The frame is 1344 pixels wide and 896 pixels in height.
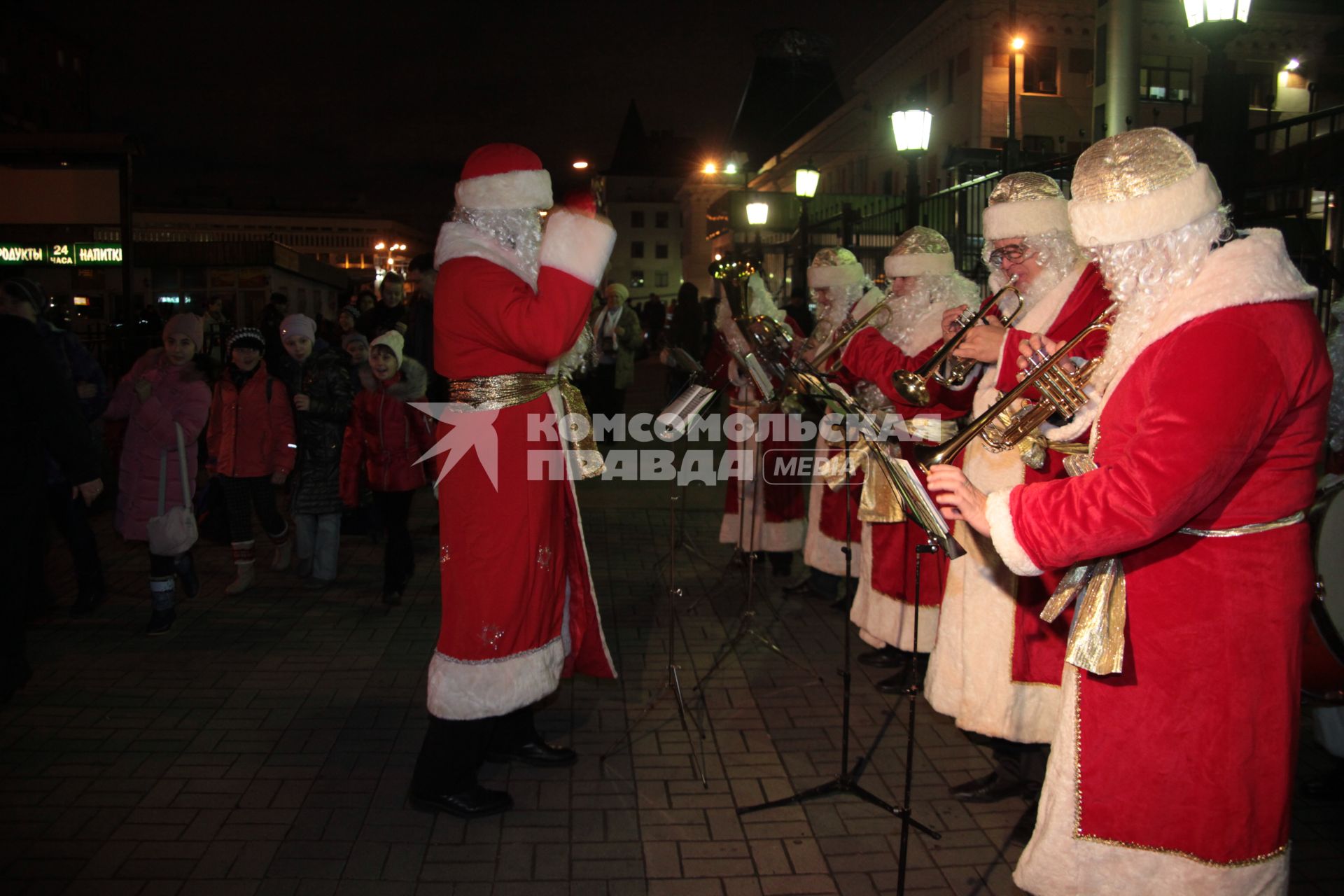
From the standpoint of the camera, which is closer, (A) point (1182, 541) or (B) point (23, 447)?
(A) point (1182, 541)

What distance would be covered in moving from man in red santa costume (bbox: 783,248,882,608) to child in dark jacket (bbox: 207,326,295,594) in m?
3.68

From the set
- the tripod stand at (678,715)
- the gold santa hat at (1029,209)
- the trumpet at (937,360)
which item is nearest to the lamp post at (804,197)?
the tripod stand at (678,715)

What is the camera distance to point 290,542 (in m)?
7.69

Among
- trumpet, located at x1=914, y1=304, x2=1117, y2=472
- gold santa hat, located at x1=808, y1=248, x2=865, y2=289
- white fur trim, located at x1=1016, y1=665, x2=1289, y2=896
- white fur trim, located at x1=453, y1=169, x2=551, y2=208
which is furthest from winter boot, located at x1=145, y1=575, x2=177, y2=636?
white fur trim, located at x1=1016, y1=665, x2=1289, y2=896

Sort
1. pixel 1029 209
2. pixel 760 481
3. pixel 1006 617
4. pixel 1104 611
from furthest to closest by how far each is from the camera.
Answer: pixel 760 481
pixel 1029 209
pixel 1006 617
pixel 1104 611

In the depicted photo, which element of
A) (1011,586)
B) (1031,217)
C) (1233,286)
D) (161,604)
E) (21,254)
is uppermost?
(21,254)

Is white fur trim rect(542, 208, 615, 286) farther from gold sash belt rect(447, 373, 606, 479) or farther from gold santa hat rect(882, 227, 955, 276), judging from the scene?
gold santa hat rect(882, 227, 955, 276)

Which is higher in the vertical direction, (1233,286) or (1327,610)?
(1233,286)

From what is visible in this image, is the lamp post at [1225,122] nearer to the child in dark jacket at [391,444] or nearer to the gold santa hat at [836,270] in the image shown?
the gold santa hat at [836,270]

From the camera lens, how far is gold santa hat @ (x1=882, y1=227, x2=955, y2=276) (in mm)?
5383

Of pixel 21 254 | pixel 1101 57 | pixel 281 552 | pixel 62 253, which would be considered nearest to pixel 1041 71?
pixel 1101 57

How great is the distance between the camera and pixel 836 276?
6590 millimetres

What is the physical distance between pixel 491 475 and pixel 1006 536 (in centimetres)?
192

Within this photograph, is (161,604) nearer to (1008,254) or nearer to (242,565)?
(242,565)
